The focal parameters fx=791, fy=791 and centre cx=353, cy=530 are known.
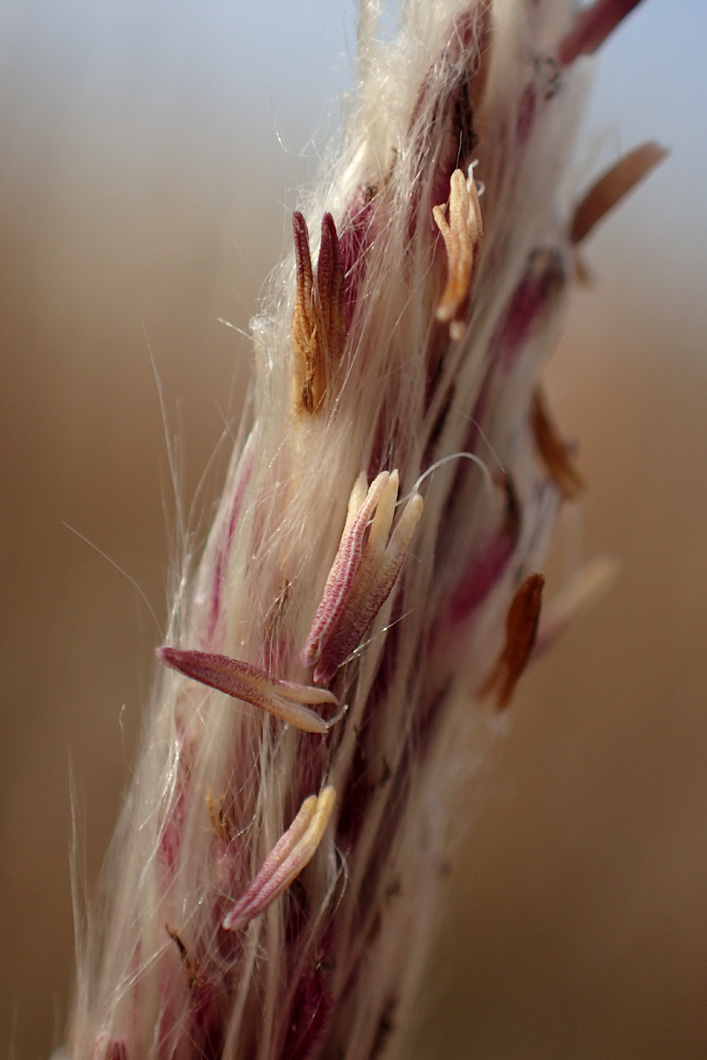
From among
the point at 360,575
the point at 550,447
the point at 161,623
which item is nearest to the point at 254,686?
the point at 360,575

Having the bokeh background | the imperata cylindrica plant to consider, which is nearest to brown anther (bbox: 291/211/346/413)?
the imperata cylindrica plant

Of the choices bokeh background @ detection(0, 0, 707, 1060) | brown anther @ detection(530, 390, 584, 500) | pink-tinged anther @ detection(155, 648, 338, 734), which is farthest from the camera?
bokeh background @ detection(0, 0, 707, 1060)

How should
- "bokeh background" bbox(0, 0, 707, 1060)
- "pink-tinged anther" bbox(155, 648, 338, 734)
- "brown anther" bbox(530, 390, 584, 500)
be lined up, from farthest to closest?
"bokeh background" bbox(0, 0, 707, 1060) < "brown anther" bbox(530, 390, 584, 500) < "pink-tinged anther" bbox(155, 648, 338, 734)

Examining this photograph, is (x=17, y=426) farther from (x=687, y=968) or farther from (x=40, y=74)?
(x=687, y=968)

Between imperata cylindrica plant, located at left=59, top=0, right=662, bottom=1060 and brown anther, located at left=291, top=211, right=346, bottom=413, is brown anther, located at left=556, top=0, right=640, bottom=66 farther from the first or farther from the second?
brown anther, located at left=291, top=211, right=346, bottom=413

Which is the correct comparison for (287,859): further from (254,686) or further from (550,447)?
(550,447)

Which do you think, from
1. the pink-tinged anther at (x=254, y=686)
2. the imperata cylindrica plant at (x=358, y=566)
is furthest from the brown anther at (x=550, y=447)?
the pink-tinged anther at (x=254, y=686)

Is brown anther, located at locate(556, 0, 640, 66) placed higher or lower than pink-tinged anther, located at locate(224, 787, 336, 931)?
higher
